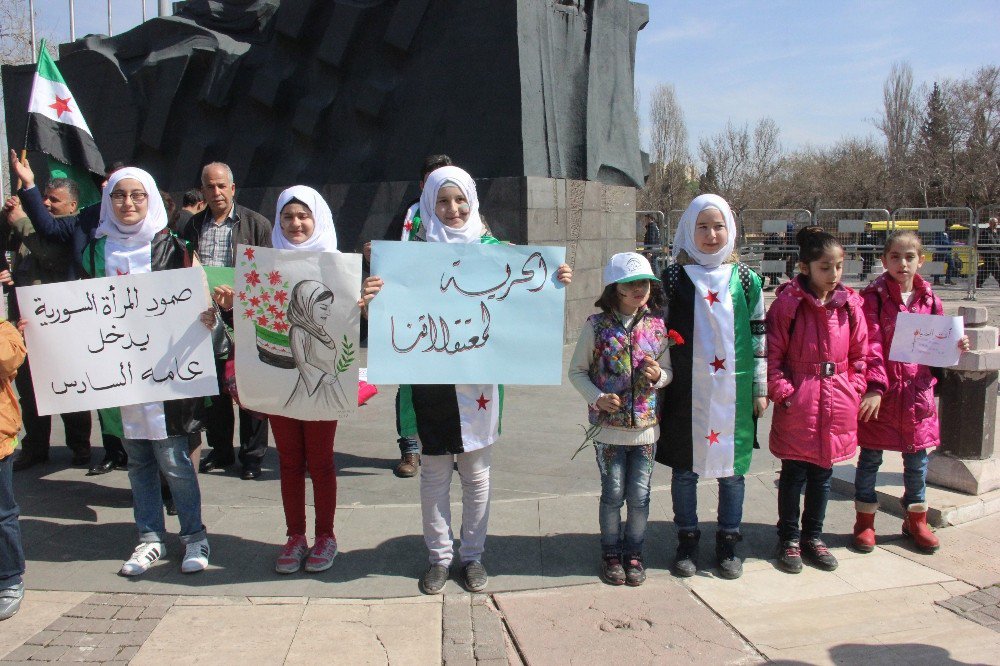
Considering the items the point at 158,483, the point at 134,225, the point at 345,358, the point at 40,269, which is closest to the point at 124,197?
the point at 134,225

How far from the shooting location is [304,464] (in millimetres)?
3852

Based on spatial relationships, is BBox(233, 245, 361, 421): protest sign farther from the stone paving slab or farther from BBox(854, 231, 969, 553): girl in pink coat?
BBox(854, 231, 969, 553): girl in pink coat

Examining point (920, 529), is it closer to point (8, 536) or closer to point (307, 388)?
point (307, 388)

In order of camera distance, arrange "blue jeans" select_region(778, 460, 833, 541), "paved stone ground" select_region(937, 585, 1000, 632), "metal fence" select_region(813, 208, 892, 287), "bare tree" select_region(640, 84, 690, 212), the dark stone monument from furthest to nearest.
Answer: "bare tree" select_region(640, 84, 690, 212), "metal fence" select_region(813, 208, 892, 287), the dark stone monument, "blue jeans" select_region(778, 460, 833, 541), "paved stone ground" select_region(937, 585, 1000, 632)

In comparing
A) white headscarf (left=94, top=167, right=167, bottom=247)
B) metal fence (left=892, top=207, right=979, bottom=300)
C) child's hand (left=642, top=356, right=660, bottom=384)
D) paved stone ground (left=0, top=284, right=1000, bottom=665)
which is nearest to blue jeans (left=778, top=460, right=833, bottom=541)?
paved stone ground (left=0, top=284, right=1000, bottom=665)

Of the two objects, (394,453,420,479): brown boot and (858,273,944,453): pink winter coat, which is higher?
(858,273,944,453): pink winter coat

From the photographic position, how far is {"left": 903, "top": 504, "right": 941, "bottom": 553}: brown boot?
4.14 meters

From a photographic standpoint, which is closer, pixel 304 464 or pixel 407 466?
pixel 304 464

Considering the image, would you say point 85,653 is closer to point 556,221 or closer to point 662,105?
point 556,221

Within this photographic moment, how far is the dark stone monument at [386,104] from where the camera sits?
9.16 metres

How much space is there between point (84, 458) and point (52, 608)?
7.44ft

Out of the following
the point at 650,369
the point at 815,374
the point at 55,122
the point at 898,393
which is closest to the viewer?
the point at 650,369

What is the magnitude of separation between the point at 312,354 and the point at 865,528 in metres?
2.91

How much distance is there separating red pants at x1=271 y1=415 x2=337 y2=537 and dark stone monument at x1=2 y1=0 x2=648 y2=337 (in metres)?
5.13
